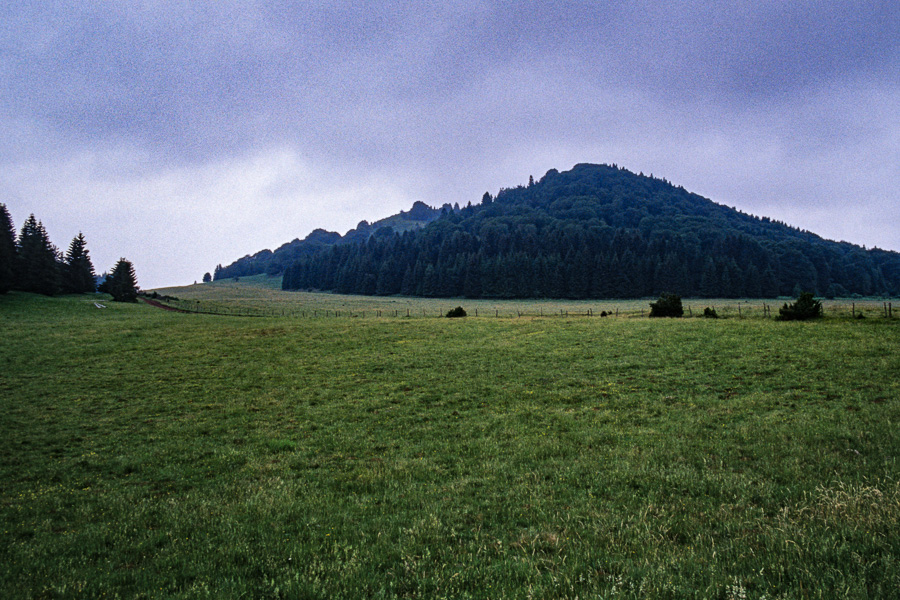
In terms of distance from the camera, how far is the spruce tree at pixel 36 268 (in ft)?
261

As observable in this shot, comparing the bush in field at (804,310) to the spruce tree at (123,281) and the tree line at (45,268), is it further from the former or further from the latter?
the spruce tree at (123,281)

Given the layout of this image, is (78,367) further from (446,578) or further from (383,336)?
(446,578)

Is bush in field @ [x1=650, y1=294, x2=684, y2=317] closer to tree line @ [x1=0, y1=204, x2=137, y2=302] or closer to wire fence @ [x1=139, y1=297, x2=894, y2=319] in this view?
wire fence @ [x1=139, y1=297, x2=894, y2=319]

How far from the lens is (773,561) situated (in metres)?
5.48

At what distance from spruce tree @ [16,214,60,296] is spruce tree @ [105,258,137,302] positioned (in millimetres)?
11731

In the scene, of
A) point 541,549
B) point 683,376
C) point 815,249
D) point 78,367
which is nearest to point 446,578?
point 541,549

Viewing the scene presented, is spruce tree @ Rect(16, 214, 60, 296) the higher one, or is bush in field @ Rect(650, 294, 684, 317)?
spruce tree @ Rect(16, 214, 60, 296)

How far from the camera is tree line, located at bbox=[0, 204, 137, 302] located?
75.3 m

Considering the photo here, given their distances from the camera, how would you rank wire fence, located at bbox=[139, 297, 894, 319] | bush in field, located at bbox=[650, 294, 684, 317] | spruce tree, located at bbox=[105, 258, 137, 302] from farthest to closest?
1. spruce tree, located at bbox=[105, 258, 137, 302]
2. bush in field, located at bbox=[650, 294, 684, 317]
3. wire fence, located at bbox=[139, 297, 894, 319]

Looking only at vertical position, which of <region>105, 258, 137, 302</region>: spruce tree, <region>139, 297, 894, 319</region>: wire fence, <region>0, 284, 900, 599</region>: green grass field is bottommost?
<region>0, 284, 900, 599</region>: green grass field

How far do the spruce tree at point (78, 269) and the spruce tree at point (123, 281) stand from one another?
4402mm

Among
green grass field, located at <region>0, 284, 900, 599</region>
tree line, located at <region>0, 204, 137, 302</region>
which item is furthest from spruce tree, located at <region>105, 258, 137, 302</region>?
green grass field, located at <region>0, 284, 900, 599</region>

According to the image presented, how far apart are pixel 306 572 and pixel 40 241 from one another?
11041 cm

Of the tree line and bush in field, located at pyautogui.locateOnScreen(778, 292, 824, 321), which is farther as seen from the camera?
the tree line
